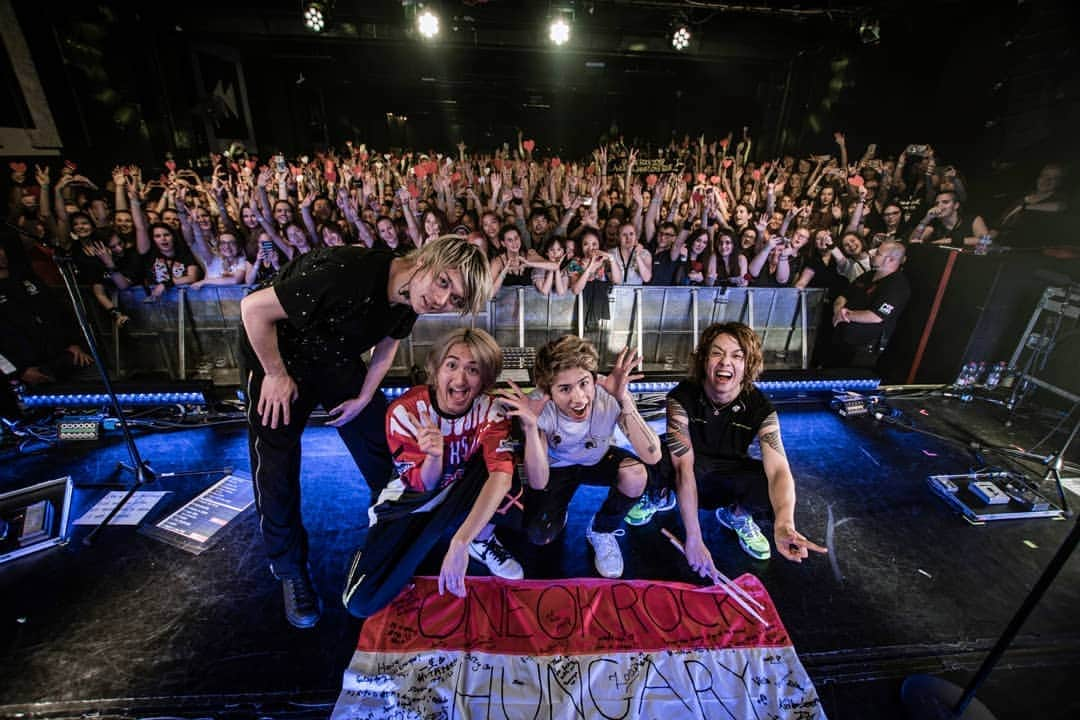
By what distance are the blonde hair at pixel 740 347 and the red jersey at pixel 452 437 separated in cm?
113

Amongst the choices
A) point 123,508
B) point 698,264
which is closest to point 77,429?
point 123,508

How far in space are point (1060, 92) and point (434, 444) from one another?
865 cm

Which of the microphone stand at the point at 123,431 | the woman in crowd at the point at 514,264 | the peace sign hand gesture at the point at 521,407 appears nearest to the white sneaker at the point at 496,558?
the peace sign hand gesture at the point at 521,407

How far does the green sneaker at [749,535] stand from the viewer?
8.12 ft

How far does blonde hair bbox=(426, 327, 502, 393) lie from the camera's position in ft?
6.34

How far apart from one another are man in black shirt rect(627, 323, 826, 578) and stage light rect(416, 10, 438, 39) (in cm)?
779

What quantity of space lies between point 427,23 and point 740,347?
26.3ft

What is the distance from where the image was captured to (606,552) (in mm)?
2359

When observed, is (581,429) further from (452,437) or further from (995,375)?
(995,375)

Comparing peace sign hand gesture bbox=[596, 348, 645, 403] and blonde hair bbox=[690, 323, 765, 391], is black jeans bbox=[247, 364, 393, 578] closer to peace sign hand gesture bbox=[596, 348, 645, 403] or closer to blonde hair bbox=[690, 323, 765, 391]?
peace sign hand gesture bbox=[596, 348, 645, 403]

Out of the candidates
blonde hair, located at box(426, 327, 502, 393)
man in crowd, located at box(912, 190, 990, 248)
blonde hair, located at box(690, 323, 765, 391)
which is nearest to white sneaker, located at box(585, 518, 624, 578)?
blonde hair, located at box(690, 323, 765, 391)

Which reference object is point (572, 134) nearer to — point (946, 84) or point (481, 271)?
point (946, 84)

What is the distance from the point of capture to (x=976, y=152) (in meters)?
6.51

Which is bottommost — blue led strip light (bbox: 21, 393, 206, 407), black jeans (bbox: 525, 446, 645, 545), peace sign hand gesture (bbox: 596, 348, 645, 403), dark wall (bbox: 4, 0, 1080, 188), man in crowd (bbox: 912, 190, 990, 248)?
blue led strip light (bbox: 21, 393, 206, 407)
